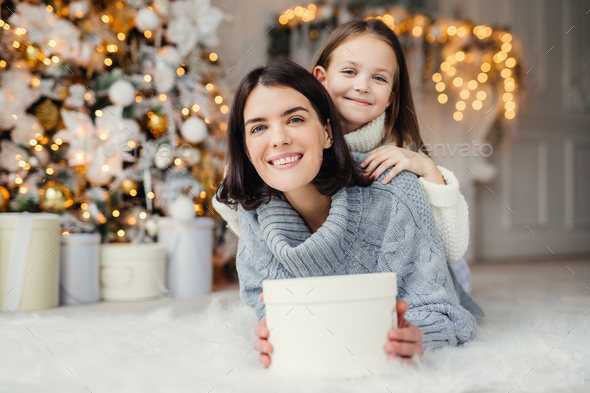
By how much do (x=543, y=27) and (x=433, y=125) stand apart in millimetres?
1077

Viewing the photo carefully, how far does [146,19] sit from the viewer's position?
6.40ft

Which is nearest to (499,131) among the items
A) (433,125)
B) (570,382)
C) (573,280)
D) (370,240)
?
(433,125)

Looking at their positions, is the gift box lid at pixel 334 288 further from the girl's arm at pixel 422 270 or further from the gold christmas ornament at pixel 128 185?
the gold christmas ornament at pixel 128 185

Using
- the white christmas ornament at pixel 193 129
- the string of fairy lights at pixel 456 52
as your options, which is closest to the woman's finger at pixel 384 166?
the white christmas ornament at pixel 193 129

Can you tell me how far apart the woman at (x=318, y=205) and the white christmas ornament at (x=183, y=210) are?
2.63 ft

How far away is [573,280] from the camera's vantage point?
6.94ft

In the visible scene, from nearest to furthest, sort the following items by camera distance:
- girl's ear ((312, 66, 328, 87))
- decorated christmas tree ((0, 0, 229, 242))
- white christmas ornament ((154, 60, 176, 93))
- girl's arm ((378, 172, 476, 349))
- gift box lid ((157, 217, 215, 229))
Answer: girl's arm ((378, 172, 476, 349)) < girl's ear ((312, 66, 328, 87)) < decorated christmas tree ((0, 0, 229, 242)) < gift box lid ((157, 217, 215, 229)) < white christmas ornament ((154, 60, 176, 93))

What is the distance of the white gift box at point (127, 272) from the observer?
69.8 inches

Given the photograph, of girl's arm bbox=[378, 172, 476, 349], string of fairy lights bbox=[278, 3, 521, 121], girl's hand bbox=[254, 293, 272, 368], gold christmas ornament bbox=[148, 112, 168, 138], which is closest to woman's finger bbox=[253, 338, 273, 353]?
girl's hand bbox=[254, 293, 272, 368]

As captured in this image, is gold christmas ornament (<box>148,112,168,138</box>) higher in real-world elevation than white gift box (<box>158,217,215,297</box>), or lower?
higher

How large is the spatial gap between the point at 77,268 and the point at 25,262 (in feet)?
0.61

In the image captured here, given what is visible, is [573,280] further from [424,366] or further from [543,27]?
[543,27]

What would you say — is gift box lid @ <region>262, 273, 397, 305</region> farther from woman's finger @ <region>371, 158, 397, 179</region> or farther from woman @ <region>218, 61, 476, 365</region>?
woman's finger @ <region>371, 158, 397, 179</region>

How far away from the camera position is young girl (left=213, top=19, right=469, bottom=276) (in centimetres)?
108
